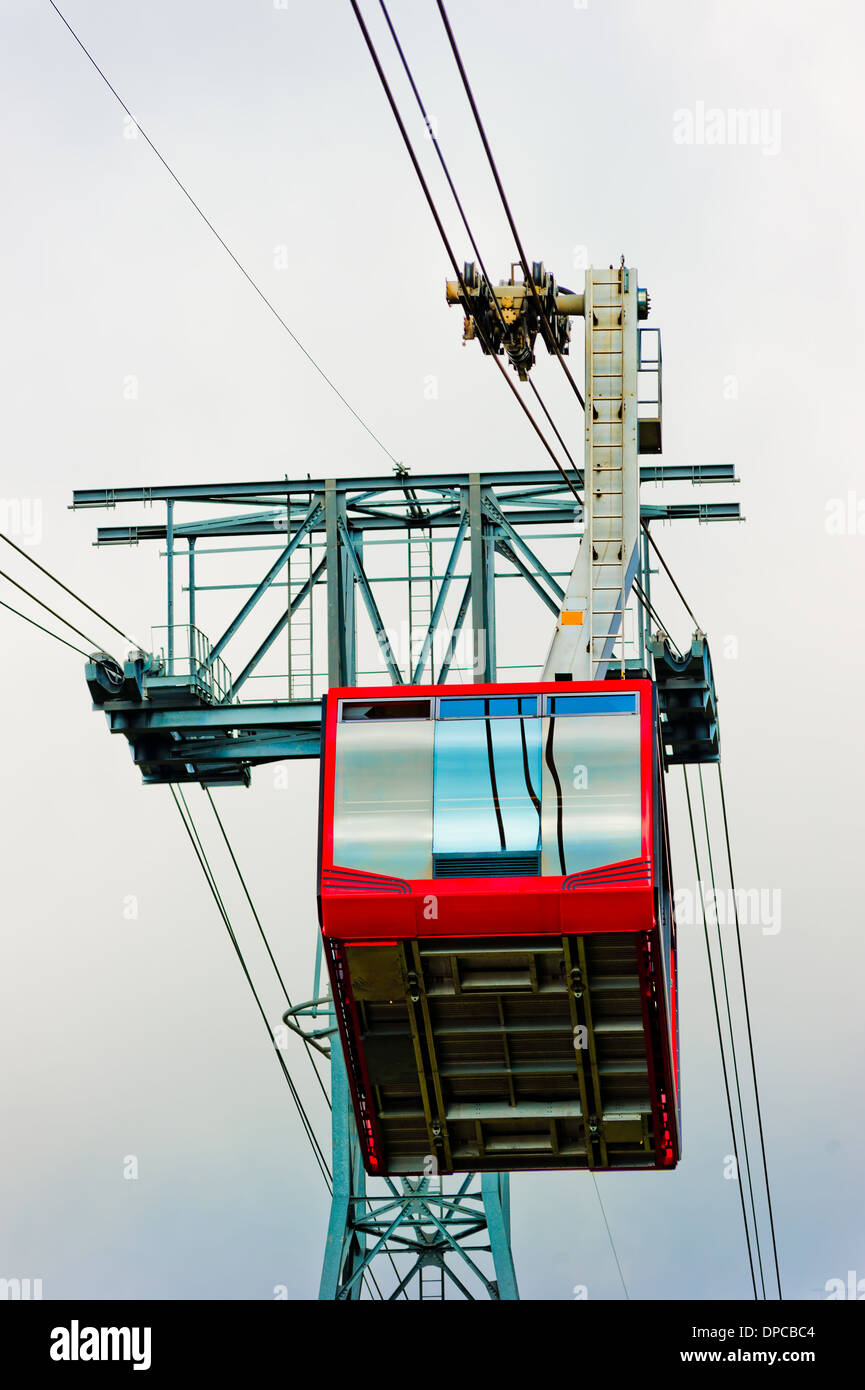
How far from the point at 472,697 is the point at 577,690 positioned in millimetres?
1362

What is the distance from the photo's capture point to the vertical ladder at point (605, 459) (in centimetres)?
4059

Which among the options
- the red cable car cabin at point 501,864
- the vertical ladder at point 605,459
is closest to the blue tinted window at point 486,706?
the red cable car cabin at point 501,864

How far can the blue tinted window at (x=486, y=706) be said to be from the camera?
119 ft

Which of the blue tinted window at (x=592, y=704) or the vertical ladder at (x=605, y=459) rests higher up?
the vertical ladder at (x=605, y=459)

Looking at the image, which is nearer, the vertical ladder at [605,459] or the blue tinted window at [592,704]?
the blue tinted window at [592,704]

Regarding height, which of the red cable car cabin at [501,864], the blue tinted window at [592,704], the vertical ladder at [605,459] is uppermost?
the vertical ladder at [605,459]

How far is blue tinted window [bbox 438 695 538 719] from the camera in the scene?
1431 inches

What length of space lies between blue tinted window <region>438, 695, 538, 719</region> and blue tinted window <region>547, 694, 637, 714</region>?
256mm

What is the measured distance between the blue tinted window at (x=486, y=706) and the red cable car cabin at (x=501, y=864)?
0.02 m

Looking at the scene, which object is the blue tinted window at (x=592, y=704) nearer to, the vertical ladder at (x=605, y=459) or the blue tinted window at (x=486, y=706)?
the blue tinted window at (x=486, y=706)

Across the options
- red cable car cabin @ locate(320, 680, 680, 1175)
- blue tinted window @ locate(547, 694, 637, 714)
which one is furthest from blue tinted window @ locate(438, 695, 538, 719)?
blue tinted window @ locate(547, 694, 637, 714)

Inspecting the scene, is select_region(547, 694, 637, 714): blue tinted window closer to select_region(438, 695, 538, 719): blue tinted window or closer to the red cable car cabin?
the red cable car cabin

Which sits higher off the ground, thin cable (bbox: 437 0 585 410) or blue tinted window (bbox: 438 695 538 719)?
thin cable (bbox: 437 0 585 410)

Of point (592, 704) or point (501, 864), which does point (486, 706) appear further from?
point (501, 864)
